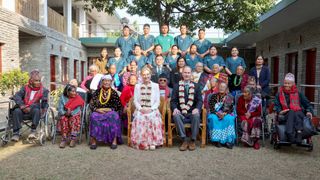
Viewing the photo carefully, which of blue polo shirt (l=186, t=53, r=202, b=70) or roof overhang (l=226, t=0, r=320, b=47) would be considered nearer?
blue polo shirt (l=186, t=53, r=202, b=70)

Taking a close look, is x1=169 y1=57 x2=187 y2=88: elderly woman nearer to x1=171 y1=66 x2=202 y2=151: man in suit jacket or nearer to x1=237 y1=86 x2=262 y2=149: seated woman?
x1=171 y1=66 x2=202 y2=151: man in suit jacket

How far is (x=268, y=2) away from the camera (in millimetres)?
9992

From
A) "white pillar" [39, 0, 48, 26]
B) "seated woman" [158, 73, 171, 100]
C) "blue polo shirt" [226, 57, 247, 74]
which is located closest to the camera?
"seated woman" [158, 73, 171, 100]

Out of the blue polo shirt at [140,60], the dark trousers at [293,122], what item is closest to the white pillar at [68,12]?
the blue polo shirt at [140,60]

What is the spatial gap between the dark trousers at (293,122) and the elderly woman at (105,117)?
2.79 m

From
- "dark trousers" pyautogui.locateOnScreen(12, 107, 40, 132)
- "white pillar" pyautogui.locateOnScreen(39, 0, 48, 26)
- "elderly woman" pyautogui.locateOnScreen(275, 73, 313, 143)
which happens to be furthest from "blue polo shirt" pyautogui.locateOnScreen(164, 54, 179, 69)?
"white pillar" pyautogui.locateOnScreen(39, 0, 48, 26)

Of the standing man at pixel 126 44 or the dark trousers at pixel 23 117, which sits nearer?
the dark trousers at pixel 23 117

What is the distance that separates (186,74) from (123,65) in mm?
2068

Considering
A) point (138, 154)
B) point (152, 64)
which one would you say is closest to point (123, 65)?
point (152, 64)

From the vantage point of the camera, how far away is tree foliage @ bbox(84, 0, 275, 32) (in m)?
9.57

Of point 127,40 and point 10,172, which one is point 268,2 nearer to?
point 127,40

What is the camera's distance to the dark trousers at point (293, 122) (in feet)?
17.7

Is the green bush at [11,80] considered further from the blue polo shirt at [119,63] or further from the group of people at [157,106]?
the group of people at [157,106]

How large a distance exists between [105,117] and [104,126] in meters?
0.15
